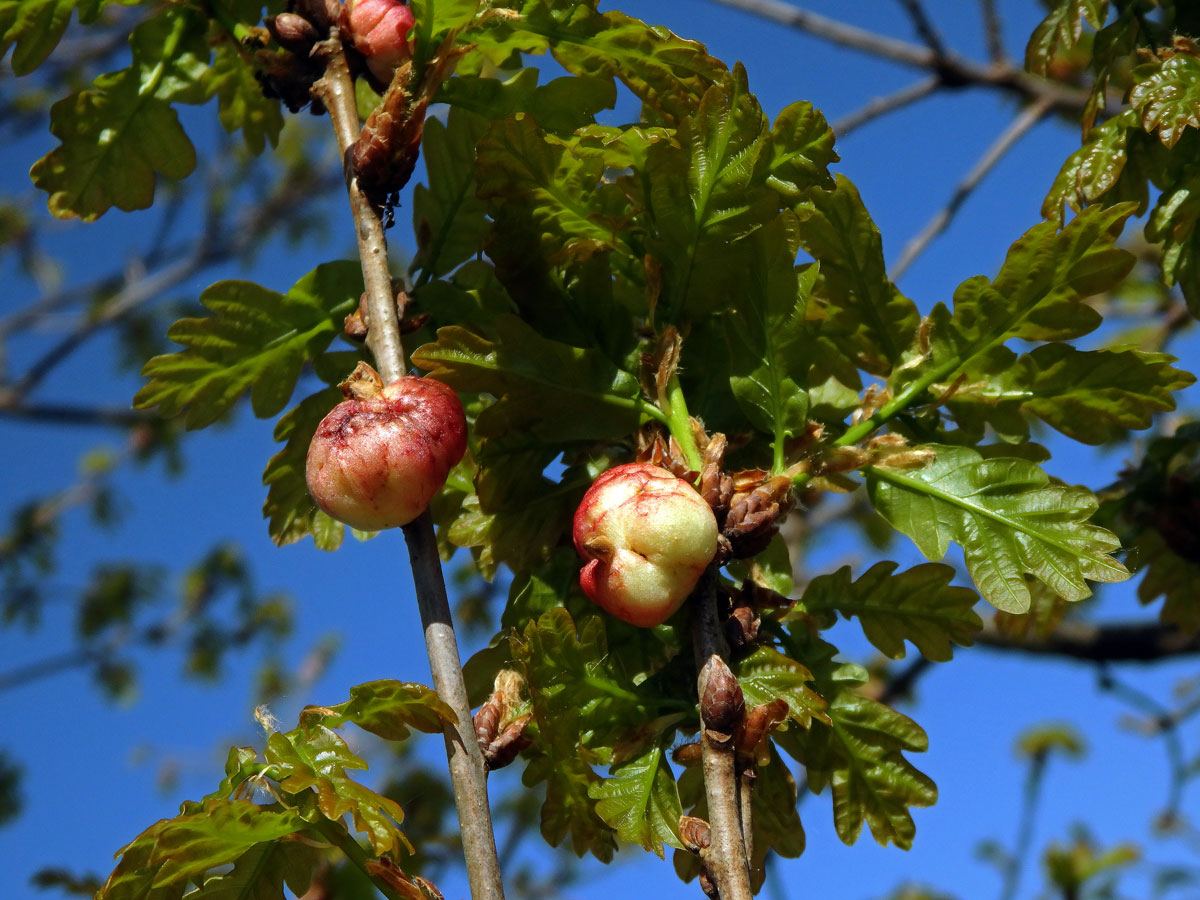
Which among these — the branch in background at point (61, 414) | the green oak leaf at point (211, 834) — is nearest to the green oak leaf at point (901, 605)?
the green oak leaf at point (211, 834)

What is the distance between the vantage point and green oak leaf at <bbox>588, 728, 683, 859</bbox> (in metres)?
1.10

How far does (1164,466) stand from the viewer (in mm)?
1829

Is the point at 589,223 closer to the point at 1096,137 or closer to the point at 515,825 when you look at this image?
the point at 1096,137

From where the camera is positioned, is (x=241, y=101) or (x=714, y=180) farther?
(x=241, y=101)

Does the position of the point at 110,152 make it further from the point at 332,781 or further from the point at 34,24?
the point at 332,781

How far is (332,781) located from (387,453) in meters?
0.33

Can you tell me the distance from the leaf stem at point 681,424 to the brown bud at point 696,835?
1.23ft

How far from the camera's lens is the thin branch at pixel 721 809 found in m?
0.99

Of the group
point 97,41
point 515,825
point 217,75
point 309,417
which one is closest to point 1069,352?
point 309,417

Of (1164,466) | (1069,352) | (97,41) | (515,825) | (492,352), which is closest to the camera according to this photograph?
(492,352)

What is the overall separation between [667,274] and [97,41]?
5.84 m

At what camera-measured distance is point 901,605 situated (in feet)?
4.19

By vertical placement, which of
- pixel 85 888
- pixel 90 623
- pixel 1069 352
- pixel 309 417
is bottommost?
pixel 85 888

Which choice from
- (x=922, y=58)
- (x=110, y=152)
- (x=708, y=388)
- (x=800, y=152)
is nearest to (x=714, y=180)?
(x=800, y=152)
